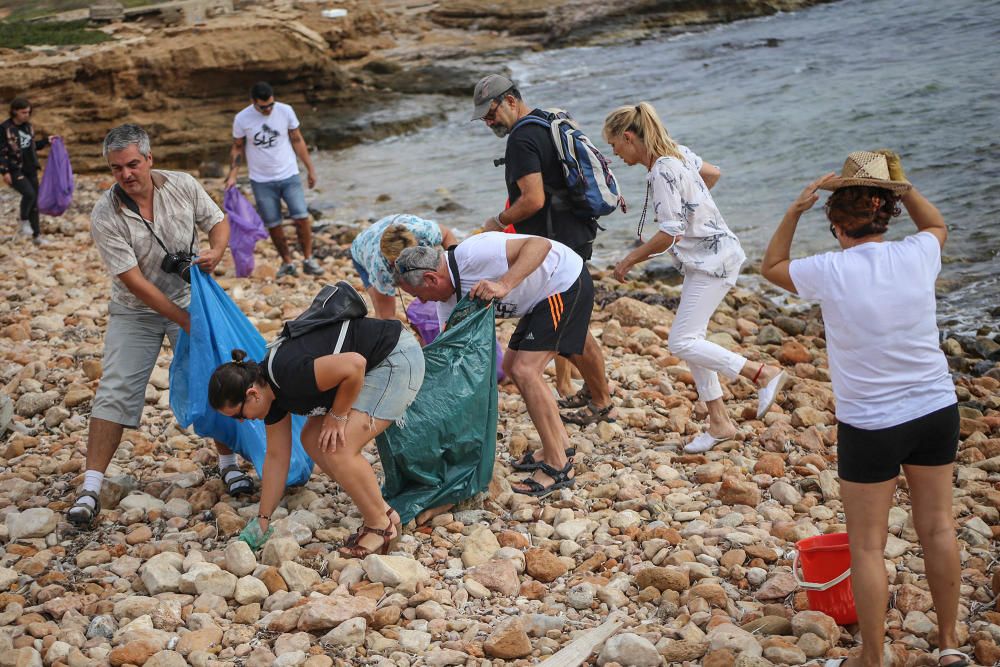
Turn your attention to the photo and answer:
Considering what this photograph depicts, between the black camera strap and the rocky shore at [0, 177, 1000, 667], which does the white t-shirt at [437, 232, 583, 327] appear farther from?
the black camera strap

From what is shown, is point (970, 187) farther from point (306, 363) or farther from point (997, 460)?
point (306, 363)

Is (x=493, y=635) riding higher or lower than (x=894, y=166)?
lower

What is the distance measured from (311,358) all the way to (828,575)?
7.25 ft

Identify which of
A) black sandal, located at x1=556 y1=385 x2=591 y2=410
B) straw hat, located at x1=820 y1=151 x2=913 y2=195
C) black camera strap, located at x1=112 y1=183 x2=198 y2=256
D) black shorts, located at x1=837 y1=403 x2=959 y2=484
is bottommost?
black sandal, located at x1=556 y1=385 x2=591 y2=410

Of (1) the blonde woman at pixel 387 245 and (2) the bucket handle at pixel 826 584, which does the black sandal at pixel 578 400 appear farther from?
(2) the bucket handle at pixel 826 584

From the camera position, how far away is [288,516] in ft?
15.6

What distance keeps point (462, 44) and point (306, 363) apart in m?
27.0

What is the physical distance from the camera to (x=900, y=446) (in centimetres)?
319

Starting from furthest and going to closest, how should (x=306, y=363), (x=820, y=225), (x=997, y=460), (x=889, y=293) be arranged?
(x=820, y=225)
(x=997, y=460)
(x=306, y=363)
(x=889, y=293)

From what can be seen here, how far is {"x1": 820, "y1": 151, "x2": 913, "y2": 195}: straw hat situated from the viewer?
318cm

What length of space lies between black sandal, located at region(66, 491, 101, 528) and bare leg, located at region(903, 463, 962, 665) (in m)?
3.63

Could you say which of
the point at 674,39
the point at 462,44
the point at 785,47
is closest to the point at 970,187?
the point at 785,47

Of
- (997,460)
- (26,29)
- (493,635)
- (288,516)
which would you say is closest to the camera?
(493,635)

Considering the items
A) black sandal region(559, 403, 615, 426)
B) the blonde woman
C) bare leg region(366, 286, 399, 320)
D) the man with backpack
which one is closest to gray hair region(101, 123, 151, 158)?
the blonde woman
